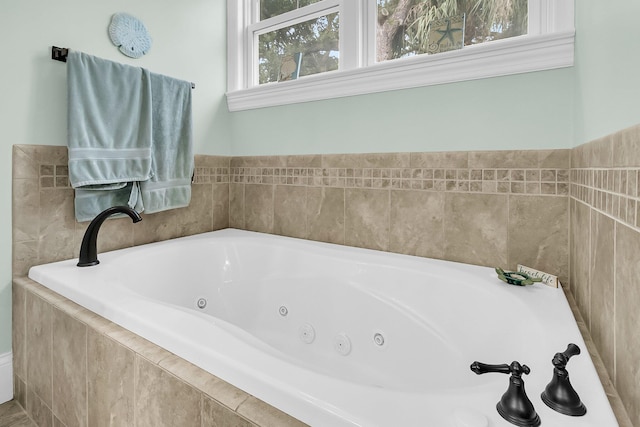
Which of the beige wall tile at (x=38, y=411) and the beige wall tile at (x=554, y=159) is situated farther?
the beige wall tile at (x=554, y=159)

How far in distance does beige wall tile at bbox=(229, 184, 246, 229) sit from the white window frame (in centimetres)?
53

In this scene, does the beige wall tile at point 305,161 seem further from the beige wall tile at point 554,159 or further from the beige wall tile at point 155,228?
the beige wall tile at point 554,159

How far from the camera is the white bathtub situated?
615mm

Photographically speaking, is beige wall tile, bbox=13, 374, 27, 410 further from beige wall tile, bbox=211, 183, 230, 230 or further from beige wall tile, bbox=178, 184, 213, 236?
beige wall tile, bbox=211, 183, 230, 230

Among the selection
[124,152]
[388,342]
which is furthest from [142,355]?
[124,152]

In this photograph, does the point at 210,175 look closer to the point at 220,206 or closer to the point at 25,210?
the point at 220,206

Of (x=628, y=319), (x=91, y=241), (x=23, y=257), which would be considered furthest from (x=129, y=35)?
(x=628, y=319)

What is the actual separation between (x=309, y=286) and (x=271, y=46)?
1623 millimetres

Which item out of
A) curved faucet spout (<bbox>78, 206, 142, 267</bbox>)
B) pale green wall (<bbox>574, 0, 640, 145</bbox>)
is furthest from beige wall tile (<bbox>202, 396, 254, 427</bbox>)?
curved faucet spout (<bbox>78, 206, 142, 267</bbox>)

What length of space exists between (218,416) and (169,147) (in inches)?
62.2

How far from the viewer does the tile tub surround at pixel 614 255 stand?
59cm

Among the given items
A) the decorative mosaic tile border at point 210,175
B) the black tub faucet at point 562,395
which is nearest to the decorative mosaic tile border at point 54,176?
the decorative mosaic tile border at point 210,175

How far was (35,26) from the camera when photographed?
1458mm

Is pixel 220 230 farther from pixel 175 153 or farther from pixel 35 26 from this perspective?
pixel 35 26
